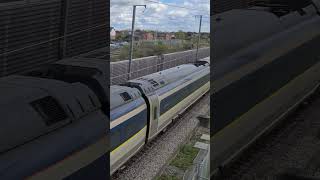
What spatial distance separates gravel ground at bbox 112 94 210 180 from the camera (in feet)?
3.54

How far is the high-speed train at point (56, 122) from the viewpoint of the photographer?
77cm

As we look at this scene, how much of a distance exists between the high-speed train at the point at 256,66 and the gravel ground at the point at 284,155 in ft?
0.13

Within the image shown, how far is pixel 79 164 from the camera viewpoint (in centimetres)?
92

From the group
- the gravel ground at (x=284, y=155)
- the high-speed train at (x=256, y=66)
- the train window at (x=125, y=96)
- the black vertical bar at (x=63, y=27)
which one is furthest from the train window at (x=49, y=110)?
the gravel ground at (x=284, y=155)

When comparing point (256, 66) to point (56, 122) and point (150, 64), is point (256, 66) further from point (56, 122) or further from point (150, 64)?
point (56, 122)

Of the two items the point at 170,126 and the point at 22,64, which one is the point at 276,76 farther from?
the point at 22,64

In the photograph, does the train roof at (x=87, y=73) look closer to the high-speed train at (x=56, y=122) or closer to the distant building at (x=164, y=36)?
the high-speed train at (x=56, y=122)

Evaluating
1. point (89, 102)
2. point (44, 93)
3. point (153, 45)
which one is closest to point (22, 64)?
point (44, 93)

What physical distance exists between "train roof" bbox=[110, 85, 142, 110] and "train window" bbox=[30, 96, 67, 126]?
172 millimetres

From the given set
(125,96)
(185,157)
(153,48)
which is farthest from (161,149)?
(153,48)

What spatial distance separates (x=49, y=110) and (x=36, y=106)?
0.03 metres

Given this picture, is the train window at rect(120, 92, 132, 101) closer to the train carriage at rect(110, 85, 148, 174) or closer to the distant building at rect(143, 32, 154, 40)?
the train carriage at rect(110, 85, 148, 174)

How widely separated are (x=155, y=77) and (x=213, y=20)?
0.28 metres

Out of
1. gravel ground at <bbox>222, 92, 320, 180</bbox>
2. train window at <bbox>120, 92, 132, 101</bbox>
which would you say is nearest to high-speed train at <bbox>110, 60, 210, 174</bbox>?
train window at <bbox>120, 92, 132, 101</bbox>
